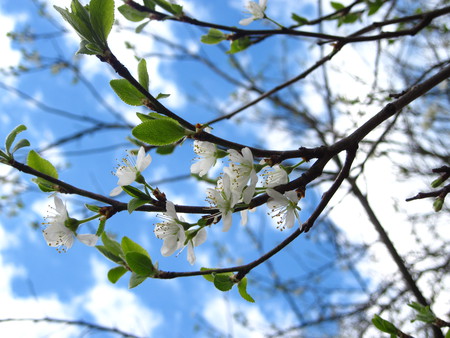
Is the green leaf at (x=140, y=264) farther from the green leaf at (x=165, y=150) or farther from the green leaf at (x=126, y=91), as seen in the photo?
the green leaf at (x=165, y=150)

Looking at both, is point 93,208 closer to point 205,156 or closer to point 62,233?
point 62,233

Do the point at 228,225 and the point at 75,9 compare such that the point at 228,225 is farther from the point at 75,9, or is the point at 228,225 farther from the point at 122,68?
the point at 75,9

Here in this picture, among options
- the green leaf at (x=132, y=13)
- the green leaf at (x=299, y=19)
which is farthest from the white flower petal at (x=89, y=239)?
the green leaf at (x=299, y=19)

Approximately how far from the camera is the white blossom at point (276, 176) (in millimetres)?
979

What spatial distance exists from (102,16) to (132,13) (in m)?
0.62

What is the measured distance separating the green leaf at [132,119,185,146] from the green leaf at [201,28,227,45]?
3.08 ft

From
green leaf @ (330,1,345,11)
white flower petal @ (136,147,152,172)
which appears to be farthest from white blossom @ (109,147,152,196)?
green leaf @ (330,1,345,11)

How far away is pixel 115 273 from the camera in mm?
1105

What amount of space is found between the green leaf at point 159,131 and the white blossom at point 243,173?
0.45 feet

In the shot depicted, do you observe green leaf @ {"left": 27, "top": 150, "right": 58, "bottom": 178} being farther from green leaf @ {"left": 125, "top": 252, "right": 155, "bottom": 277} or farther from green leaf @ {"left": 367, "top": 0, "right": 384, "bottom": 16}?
green leaf @ {"left": 367, "top": 0, "right": 384, "bottom": 16}

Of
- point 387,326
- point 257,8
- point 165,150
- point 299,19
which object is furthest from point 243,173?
point 299,19

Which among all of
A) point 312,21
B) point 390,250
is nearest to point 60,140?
point 312,21

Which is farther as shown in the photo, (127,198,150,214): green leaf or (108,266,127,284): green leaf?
(108,266,127,284): green leaf

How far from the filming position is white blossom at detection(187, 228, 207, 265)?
1.04m
